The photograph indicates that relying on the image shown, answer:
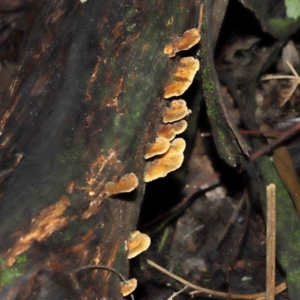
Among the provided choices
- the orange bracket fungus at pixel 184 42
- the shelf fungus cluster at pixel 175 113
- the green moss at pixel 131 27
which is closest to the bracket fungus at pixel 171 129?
the shelf fungus cluster at pixel 175 113

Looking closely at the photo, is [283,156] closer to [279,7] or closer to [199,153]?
[199,153]

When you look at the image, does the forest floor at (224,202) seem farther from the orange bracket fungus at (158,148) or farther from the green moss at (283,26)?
the orange bracket fungus at (158,148)

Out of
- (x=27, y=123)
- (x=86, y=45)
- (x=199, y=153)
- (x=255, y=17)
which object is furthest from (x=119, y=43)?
Result: (x=199, y=153)

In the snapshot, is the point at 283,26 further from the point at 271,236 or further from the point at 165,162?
the point at 165,162

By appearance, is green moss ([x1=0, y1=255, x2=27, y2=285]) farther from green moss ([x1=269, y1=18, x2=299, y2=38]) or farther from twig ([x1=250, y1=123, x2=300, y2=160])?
green moss ([x1=269, y1=18, x2=299, y2=38])

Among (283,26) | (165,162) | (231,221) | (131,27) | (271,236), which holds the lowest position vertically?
(231,221)

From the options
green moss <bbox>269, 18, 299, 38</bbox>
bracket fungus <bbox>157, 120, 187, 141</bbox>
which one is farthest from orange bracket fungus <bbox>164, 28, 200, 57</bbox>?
green moss <bbox>269, 18, 299, 38</bbox>

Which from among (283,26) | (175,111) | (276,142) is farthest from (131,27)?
(283,26)
